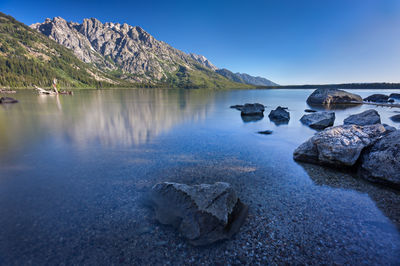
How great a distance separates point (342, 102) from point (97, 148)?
8411 cm

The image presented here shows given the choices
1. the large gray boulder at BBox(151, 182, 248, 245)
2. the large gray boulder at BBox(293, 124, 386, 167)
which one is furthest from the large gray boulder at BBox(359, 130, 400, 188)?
the large gray boulder at BBox(151, 182, 248, 245)

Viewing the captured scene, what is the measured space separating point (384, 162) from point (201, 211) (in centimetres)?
1127

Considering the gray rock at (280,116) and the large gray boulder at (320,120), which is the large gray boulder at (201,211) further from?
the gray rock at (280,116)

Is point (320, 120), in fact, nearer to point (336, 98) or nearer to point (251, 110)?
point (251, 110)

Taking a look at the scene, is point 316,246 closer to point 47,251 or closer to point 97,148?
point 47,251

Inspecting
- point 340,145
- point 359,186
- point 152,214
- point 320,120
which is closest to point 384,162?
point 359,186

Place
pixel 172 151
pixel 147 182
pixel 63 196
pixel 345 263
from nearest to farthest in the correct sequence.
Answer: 1. pixel 345 263
2. pixel 63 196
3. pixel 147 182
4. pixel 172 151

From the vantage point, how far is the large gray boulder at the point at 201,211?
6418mm

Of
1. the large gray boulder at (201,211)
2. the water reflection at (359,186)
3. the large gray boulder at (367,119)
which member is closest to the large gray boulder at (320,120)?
the large gray boulder at (367,119)

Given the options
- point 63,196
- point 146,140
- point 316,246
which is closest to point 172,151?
point 146,140

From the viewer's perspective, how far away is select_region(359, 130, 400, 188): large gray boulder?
9.59 meters

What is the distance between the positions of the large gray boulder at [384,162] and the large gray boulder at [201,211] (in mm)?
8661

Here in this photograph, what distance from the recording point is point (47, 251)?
5797mm

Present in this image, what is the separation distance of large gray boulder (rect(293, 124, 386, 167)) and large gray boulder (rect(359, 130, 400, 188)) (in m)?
0.67
